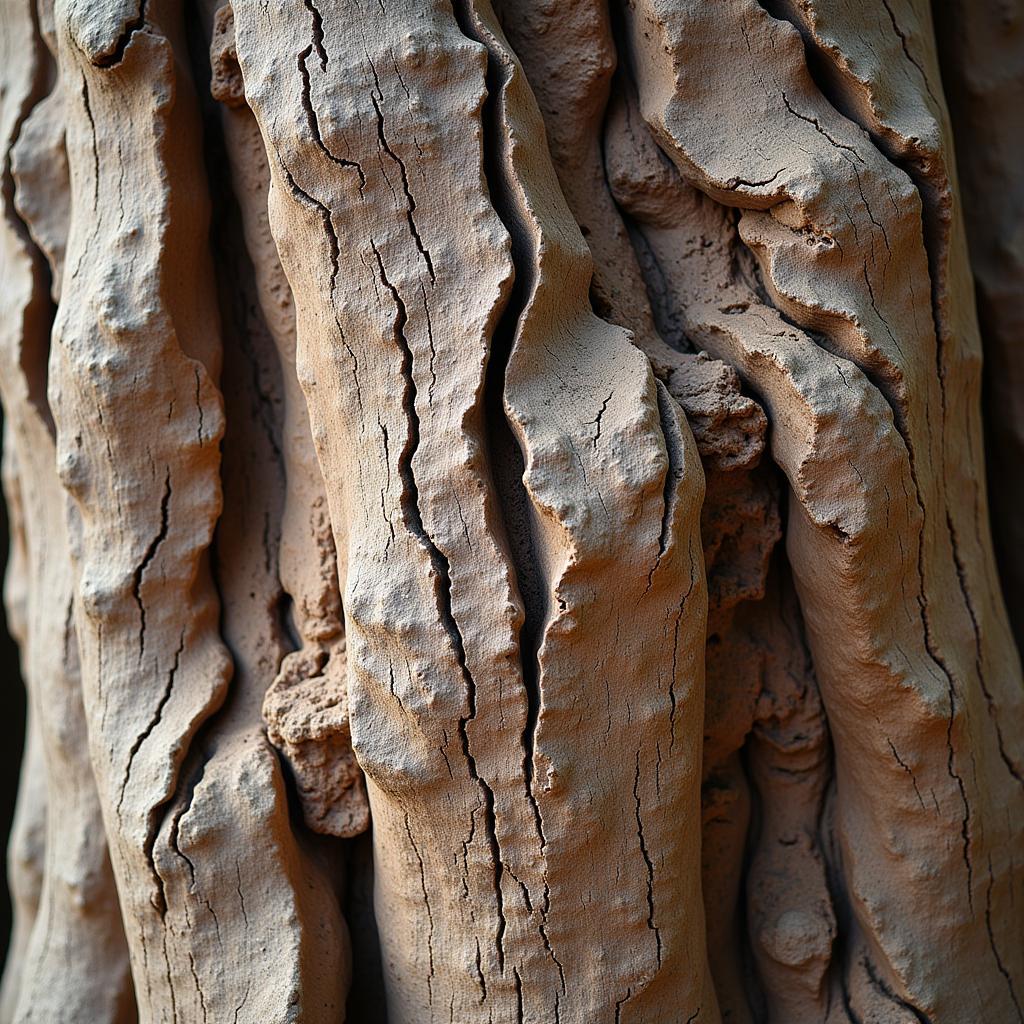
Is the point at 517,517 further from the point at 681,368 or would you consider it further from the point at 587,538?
the point at 681,368

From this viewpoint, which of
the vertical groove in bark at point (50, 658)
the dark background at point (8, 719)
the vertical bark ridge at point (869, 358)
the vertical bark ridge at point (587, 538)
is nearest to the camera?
the vertical bark ridge at point (587, 538)

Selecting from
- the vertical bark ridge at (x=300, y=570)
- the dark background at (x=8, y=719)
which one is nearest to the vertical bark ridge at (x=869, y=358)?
the vertical bark ridge at (x=300, y=570)

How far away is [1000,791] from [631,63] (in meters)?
1.15

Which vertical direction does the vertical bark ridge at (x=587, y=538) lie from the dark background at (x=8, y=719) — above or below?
above

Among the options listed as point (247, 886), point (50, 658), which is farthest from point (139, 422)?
point (247, 886)

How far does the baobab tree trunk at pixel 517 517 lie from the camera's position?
123cm

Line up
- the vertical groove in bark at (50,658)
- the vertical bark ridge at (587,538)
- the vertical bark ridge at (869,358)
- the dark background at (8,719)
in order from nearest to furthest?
1. the vertical bark ridge at (587,538)
2. the vertical bark ridge at (869,358)
3. the vertical groove in bark at (50,658)
4. the dark background at (8,719)

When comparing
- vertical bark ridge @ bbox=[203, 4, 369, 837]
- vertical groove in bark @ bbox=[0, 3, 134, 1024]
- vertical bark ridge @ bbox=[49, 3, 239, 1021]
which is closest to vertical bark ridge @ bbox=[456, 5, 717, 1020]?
vertical bark ridge @ bbox=[203, 4, 369, 837]

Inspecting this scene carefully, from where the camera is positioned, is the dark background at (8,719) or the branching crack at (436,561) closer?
the branching crack at (436,561)

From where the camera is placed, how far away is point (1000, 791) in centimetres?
146

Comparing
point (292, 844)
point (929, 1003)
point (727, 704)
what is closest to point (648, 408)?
point (727, 704)

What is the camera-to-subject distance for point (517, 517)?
1.25 metres

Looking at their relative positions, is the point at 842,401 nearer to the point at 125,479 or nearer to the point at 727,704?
the point at 727,704

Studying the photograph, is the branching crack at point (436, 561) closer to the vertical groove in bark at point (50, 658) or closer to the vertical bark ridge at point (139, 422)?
the vertical bark ridge at point (139, 422)
